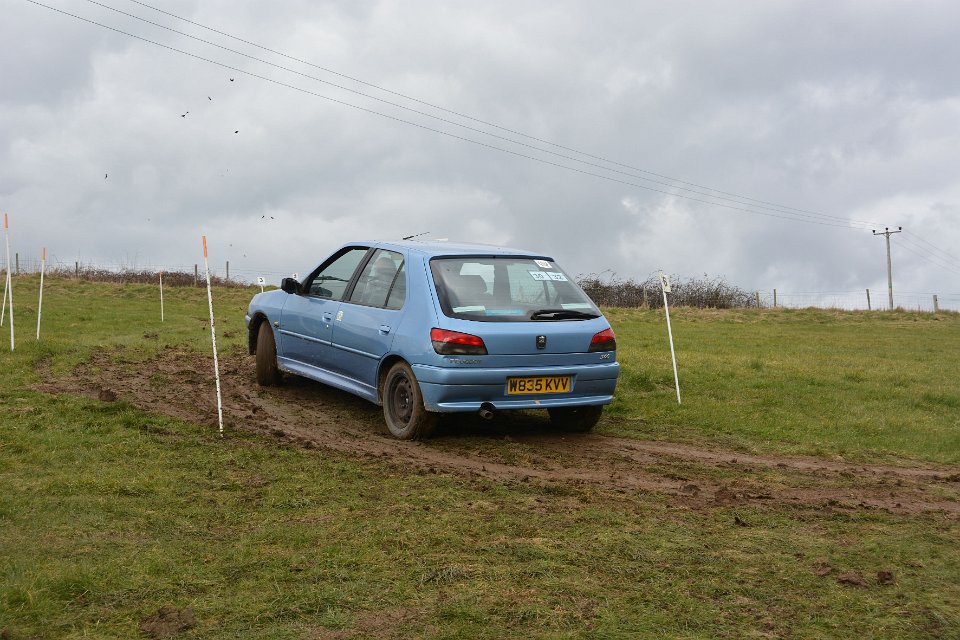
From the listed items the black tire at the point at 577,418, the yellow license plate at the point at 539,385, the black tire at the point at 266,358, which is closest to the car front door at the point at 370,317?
the yellow license plate at the point at 539,385

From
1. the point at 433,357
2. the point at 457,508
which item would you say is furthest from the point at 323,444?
the point at 457,508

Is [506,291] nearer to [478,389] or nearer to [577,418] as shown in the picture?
[478,389]

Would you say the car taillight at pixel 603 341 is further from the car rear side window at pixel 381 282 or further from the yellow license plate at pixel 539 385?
the car rear side window at pixel 381 282

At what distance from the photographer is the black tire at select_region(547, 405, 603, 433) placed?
826 cm

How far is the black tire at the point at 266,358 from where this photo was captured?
10.0m

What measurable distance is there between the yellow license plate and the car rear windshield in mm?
504

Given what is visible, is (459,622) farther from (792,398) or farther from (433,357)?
(792,398)

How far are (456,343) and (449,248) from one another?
140 centimetres

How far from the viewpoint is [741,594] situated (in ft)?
12.9

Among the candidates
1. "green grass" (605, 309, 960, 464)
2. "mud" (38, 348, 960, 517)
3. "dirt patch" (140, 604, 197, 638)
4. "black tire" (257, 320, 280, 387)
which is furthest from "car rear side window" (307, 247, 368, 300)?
"dirt patch" (140, 604, 197, 638)

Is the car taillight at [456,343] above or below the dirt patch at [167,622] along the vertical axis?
above

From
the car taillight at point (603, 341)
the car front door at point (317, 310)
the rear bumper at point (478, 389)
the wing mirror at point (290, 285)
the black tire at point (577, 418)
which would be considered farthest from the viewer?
the wing mirror at point (290, 285)

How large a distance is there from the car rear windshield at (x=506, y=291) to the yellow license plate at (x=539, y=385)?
504 millimetres

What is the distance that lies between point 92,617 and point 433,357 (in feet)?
12.9
